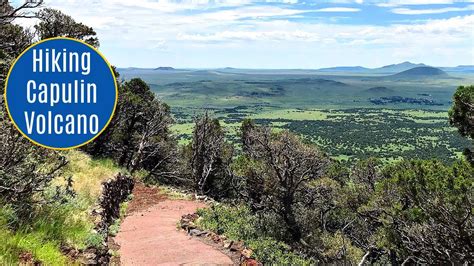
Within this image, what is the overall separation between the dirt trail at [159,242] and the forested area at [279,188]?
1555 mm

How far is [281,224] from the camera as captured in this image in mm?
24516

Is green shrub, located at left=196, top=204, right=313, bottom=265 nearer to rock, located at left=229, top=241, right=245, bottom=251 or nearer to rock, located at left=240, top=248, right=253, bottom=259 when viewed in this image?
rock, located at left=240, top=248, right=253, bottom=259

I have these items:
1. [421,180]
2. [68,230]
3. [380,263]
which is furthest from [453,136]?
[68,230]

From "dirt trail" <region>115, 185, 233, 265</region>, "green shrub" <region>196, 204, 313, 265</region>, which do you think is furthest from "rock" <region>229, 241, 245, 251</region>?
"dirt trail" <region>115, 185, 233, 265</region>

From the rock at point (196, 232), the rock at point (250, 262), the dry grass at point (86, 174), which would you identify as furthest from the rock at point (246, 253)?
the dry grass at point (86, 174)

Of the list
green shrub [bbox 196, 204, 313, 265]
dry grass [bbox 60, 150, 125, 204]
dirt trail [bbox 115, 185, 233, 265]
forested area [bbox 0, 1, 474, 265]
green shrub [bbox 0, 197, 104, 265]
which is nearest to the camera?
green shrub [bbox 0, 197, 104, 265]

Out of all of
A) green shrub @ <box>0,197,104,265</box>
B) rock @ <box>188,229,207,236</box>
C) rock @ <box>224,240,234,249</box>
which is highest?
green shrub @ <box>0,197,104,265</box>

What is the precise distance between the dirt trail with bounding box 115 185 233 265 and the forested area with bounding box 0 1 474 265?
5.10ft

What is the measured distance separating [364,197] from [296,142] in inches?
185

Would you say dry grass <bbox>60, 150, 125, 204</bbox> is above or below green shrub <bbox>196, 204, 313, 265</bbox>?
above

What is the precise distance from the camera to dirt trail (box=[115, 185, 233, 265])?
12.8 metres

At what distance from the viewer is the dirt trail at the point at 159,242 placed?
504 inches

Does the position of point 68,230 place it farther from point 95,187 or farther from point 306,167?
point 306,167

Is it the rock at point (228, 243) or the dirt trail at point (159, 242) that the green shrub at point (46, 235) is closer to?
the dirt trail at point (159, 242)
